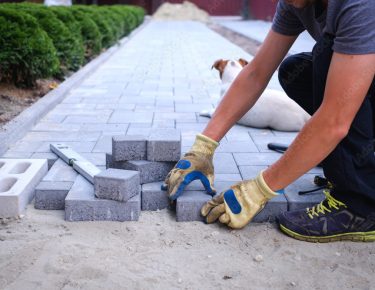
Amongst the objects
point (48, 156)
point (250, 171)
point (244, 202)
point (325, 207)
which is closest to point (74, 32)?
point (48, 156)

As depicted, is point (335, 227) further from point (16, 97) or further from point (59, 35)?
point (59, 35)

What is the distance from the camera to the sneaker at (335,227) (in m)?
2.55

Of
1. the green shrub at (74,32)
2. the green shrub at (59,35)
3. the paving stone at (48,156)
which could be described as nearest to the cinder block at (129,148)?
the paving stone at (48,156)

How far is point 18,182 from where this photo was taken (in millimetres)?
2883

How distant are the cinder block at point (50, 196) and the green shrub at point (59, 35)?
Result: 418 centimetres

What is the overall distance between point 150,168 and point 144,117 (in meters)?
2.01

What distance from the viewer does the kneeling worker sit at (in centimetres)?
219

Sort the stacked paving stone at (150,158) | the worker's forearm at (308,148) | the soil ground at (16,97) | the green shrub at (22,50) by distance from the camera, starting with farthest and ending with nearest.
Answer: the green shrub at (22,50)
the soil ground at (16,97)
the stacked paving stone at (150,158)
the worker's forearm at (308,148)

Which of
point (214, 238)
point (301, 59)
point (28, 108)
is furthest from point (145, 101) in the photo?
point (214, 238)

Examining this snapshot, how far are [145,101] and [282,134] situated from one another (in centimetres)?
186

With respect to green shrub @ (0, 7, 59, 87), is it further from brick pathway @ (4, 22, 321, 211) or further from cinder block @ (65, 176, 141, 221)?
cinder block @ (65, 176, 141, 221)

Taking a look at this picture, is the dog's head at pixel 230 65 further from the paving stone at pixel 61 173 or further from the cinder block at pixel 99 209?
the cinder block at pixel 99 209

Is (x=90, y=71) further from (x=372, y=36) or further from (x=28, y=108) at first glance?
(x=372, y=36)

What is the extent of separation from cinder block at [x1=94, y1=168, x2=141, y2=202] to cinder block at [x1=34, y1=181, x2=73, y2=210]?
0.26 metres
